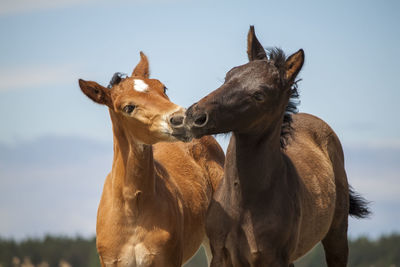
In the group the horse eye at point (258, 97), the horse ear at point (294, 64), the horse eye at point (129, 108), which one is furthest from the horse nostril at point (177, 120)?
the horse ear at point (294, 64)

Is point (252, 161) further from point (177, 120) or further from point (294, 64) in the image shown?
point (294, 64)

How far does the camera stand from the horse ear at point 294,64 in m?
5.70

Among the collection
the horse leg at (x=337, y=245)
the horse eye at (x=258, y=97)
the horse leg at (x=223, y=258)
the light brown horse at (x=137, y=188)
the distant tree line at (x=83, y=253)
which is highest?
the horse eye at (x=258, y=97)

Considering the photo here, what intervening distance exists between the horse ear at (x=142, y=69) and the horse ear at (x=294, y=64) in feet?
5.31

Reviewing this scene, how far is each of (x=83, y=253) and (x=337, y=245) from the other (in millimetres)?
9978

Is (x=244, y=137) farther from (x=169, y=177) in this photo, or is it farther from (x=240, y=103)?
(x=169, y=177)

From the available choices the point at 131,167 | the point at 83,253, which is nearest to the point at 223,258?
the point at 131,167

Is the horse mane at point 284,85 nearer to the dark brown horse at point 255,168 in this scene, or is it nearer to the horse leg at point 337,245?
the dark brown horse at point 255,168

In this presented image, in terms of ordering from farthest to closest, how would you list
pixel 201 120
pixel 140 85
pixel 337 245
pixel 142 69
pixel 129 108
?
1. pixel 337 245
2. pixel 142 69
3. pixel 140 85
4. pixel 129 108
5. pixel 201 120

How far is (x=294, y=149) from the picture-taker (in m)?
6.93

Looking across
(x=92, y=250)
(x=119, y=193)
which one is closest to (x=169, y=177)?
(x=119, y=193)

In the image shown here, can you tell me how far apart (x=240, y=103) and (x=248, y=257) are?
1299mm

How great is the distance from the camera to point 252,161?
219 inches

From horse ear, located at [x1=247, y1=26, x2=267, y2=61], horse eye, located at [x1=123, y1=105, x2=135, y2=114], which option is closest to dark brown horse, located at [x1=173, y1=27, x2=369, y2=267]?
horse ear, located at [x1=247, y1=26, x2=267, y2=61]
